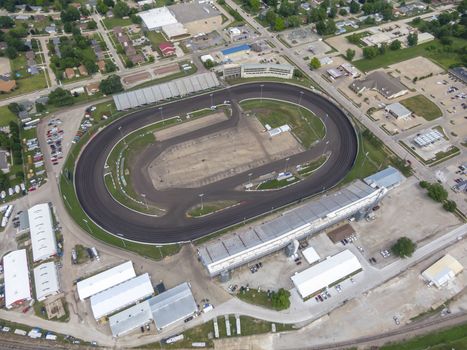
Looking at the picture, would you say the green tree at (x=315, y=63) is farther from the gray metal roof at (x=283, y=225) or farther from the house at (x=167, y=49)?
the gray metal roof at (x=283, y=225)

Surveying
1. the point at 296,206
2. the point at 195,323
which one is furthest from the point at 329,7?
the point at 195,323

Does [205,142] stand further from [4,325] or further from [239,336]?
[4,325]

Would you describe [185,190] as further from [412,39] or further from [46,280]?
[412,39]

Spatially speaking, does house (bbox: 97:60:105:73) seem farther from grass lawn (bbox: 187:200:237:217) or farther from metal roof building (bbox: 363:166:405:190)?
metal roof building (bbox: 363:166:405:190)

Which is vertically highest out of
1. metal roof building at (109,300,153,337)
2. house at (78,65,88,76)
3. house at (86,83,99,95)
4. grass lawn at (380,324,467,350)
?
house at (78,65,88,76)

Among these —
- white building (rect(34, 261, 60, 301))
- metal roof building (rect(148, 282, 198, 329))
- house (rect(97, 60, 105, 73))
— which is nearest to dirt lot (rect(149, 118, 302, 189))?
metal roof building (rect(148, 282, 198, 329))

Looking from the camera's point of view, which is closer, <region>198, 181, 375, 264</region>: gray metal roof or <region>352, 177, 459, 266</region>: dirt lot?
<region>198, 181, 375, 264</region>: gray metal roof
